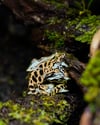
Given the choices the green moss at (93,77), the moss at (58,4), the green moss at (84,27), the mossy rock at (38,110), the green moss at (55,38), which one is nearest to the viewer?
the green moss at (93,77)

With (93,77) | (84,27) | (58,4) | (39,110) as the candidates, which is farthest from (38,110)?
(58,4)

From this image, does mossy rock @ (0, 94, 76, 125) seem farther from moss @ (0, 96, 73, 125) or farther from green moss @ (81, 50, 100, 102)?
green moss @ (81, 50, 100, 102)

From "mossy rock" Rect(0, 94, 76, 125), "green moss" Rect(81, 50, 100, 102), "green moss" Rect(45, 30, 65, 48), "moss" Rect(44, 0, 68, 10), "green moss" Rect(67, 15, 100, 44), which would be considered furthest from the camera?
"moss" Rect(44, 0, 68, 10)

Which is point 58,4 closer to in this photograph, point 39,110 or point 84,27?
point 84,27

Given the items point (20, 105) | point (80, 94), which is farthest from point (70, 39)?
point (20, 105)

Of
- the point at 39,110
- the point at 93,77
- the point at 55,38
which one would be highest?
the point at 55,38

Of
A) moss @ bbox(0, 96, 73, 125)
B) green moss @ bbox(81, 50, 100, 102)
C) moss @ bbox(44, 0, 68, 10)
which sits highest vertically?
→ moss @ bbox(44, 0, 68, 10)

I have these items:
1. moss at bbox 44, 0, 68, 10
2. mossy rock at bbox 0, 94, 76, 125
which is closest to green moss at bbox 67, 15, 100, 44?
moss at bbox 44, 0, 68, 10

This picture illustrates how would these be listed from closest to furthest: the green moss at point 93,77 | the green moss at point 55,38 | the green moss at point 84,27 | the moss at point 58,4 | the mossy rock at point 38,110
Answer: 1. the green moss at point 93,77
2. the mossy rock at point 38,110
3. the green moss at point 84,27
4. the green moss at point 55,38
5. the moss at point 58,4

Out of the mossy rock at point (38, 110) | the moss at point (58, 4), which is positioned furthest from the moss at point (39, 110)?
the moss at point (58, 4)

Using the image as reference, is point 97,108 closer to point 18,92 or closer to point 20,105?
point 20,105

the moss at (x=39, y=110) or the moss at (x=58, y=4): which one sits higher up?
the moss at (x=58, y=4)

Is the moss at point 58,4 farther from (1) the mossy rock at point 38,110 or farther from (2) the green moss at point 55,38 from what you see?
(1) the mossy rock at point 38,110
